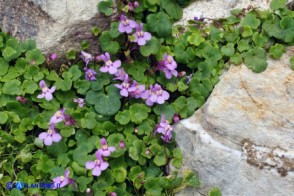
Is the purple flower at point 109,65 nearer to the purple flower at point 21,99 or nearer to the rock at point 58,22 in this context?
the rock at point 58,22

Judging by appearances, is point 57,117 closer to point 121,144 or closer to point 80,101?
point 80,101

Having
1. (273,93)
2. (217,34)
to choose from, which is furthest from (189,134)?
(217,34)

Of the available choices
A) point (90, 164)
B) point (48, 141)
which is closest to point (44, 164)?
point (48, 141)

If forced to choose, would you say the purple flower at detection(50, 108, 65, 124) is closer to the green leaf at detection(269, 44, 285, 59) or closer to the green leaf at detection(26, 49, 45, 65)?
the green leaf at detection(26, 49, 45, 65)

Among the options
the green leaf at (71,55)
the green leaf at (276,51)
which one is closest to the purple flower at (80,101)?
the green leaf at (71,55)

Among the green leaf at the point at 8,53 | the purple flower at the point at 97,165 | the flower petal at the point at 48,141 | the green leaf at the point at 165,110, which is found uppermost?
the green leaf at the point at 8,53

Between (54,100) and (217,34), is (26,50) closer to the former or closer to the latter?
(54,100)

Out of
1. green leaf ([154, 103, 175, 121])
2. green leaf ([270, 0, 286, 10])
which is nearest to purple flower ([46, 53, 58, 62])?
green leaf ([154, 103, 175, 121])
